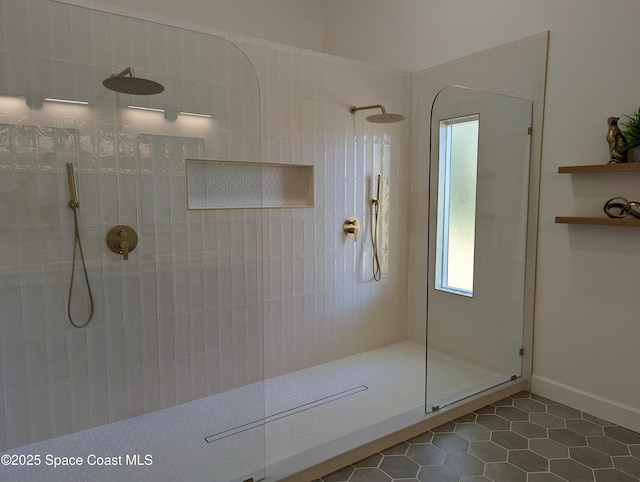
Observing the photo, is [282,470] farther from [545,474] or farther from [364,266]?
[364,266]

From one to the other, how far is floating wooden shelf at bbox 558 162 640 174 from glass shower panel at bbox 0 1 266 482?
5.86 feet

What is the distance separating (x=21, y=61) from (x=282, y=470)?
208 cm

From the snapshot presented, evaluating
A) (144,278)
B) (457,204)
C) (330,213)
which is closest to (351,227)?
(330,213)

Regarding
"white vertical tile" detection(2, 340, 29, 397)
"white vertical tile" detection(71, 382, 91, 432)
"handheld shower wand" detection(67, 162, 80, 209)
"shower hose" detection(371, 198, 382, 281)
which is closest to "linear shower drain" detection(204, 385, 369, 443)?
"white vertical tile" detection(71, 382, 91, 432)

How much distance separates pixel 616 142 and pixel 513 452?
1719mm

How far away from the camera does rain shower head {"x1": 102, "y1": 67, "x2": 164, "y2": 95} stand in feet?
6.47

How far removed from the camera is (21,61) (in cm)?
183

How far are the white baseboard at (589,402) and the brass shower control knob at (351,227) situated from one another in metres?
1.57

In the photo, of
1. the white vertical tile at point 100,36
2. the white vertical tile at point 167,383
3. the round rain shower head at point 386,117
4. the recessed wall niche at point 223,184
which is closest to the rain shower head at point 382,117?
the round rain shower head at point 386,117

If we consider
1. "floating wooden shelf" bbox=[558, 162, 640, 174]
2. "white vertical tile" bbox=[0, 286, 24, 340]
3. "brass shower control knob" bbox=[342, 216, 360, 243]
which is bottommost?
"white vertical tile" bbox=[0, 286, 24, 340]

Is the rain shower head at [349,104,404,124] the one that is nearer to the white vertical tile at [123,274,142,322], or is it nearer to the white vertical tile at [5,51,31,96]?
the white vertical tile at [123,274,142,322]

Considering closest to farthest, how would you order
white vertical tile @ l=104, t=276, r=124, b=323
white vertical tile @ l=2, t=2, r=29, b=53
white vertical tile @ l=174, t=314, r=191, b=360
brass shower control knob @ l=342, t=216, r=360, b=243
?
white vertical tile @ l=2, t=2, r=29, b=53 → white vertical tile @ l=104, t=276, r=124, b=323 → white vertical tile @ l=174, t=314, r=191, b=360 → brass shower control knob @ l=342, t=216, r=360, b=243

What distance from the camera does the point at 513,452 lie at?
2.28m

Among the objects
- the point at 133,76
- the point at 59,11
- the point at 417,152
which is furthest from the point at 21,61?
the point at 417,152
